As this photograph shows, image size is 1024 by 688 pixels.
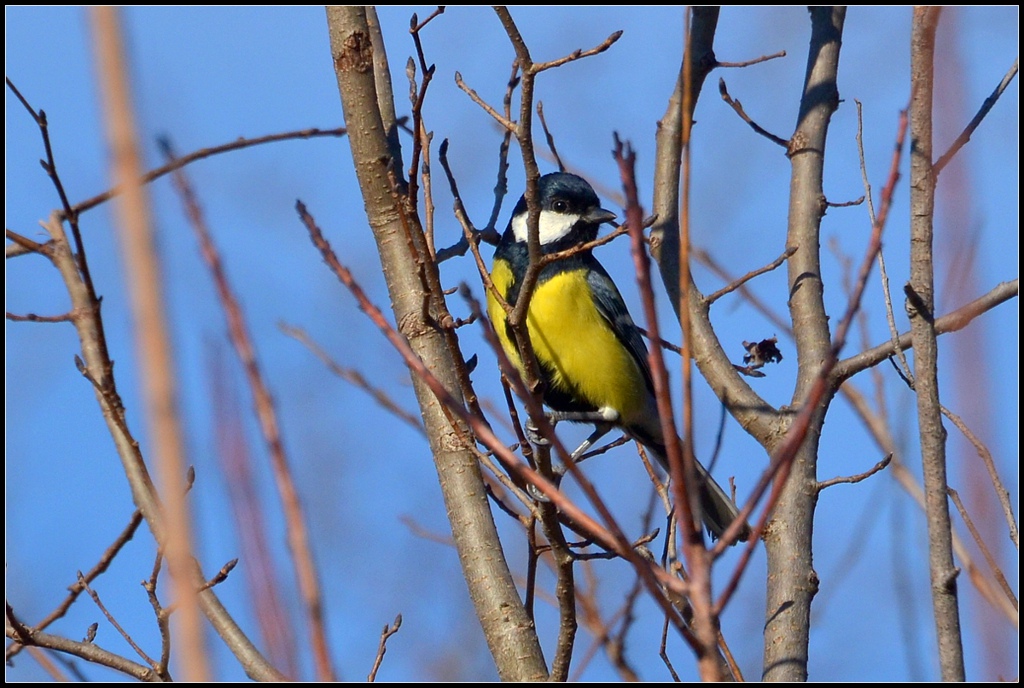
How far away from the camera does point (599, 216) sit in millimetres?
4562

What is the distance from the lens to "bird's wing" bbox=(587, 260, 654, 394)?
14.9ft

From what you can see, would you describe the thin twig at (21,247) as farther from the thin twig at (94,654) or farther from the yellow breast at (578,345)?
the yellow breast at (578,345)

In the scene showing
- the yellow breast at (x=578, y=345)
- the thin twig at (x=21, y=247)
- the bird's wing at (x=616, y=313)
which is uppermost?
the bird's wing at (x=616, y=313)

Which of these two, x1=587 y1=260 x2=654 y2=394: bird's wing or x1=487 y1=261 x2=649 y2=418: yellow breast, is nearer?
x1=487 y1=261 x2=649 y2=418: yellow breast

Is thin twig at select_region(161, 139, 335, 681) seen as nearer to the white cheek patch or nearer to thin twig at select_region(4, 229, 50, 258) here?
thin twig at select_region(4, 229, 50, 258)

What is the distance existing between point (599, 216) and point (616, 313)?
44 cm

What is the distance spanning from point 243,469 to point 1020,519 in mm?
1827

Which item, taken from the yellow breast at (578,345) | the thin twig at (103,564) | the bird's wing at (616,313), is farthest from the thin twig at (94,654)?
the bird's wing at (616,313)

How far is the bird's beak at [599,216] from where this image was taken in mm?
4547

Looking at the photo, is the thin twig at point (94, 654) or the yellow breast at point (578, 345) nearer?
the thin twig at point (94, 654)

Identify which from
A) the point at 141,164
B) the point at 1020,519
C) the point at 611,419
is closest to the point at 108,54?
the point at 141,164

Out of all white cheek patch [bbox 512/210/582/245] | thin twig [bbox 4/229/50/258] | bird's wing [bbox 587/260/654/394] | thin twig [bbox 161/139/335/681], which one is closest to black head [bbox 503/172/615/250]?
white cheek patch [bbox 512/210/582/245]

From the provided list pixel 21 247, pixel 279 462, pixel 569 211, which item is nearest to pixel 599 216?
pixel 569 211

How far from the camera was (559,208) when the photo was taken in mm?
4633
